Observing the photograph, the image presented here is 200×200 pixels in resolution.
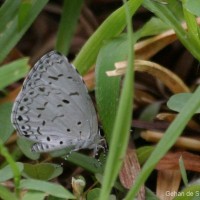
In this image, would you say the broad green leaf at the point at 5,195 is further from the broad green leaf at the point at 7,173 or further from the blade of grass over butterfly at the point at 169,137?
the blade of grass over butterfly at the point at 169,137

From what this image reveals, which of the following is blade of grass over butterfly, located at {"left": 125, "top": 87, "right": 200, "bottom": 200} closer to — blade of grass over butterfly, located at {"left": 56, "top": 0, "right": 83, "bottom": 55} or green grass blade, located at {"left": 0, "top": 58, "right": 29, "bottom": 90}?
green grass blade, located at {"left": 0, "top": 58, "right": 29, "bottom": 90}

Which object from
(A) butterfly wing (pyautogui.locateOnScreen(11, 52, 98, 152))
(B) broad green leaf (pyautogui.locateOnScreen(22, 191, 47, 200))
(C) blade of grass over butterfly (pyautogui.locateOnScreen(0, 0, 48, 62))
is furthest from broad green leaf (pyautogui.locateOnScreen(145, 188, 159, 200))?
(C) blade of grass over butterfly (pyautogui.locateOnScreen(0, 0, 48, 62))

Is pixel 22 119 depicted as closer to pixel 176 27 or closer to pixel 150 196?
pixel 150 196

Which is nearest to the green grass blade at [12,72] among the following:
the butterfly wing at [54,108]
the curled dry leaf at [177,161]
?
the butterfly wing at [54,108]

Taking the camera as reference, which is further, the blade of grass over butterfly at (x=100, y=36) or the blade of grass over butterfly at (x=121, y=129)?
the blade of grass over butterfly at (x=100, y=36)

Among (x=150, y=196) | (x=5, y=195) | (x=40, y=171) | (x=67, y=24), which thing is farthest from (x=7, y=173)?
(x=67, y=24)
